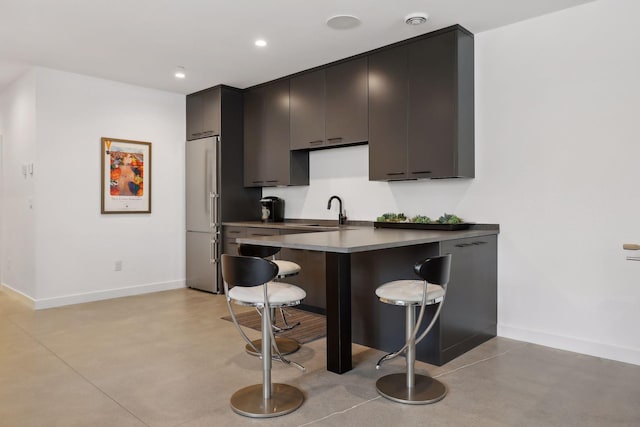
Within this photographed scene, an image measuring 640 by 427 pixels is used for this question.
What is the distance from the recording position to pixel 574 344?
3270mm

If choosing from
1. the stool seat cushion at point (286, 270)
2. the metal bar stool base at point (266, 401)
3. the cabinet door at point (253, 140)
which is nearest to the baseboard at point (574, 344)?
the stool seat cushion at point (286, 270)

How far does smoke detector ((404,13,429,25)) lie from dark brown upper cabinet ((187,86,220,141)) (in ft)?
8.89

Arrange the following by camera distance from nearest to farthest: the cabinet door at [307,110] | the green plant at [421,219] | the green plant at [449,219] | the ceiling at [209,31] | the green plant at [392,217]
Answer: the ceiling at [209,31], the green plant at [449,219], the green plant at [421,219], the green plant at [392,217], the cabinet door at [307,110]

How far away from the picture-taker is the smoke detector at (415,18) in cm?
339

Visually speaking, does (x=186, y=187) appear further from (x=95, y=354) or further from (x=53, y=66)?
(x=95, y=354)

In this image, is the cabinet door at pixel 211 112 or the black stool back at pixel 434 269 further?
the cabinet door at pixel 211 112

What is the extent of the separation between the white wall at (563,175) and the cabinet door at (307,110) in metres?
1.53

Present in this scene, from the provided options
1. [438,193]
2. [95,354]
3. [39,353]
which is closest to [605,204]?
[438,193]

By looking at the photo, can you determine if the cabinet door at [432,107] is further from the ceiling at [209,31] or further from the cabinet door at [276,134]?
the cabinet door at [276,134]

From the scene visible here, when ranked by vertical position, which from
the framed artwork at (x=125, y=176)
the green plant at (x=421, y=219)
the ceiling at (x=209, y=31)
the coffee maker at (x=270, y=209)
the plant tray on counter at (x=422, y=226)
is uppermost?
the ceiling at (x=209, y=31)

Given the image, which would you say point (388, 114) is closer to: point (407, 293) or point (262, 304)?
point (407, 293)

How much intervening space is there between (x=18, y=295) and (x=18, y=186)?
1.26 m

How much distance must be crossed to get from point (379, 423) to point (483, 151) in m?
2.45

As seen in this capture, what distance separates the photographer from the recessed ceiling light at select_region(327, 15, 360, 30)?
3461 mm
